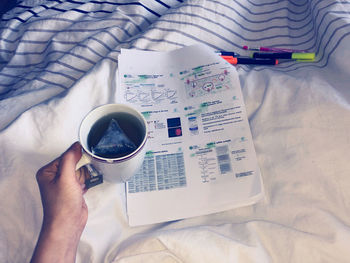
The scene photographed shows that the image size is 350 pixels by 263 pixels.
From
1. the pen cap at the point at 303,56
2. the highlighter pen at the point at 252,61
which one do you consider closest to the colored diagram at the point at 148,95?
the highlighter pen at the point at 252,61

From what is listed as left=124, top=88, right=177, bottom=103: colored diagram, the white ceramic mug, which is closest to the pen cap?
left=124, top=88, right=177, bottom=103: colored diagram

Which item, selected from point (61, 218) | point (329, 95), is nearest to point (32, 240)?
point (61, 218)

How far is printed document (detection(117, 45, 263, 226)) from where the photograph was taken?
548 mm

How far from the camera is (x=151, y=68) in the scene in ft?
2.17

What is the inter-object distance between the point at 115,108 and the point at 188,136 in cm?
19

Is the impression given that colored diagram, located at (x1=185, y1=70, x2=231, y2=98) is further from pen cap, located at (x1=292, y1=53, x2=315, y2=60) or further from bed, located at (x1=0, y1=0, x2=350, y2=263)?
pen cap, located at (x1=292, y1=53, x2=315, y2=60)

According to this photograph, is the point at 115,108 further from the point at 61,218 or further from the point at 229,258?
the point at 229,258

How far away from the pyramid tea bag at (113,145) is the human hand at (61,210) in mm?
35

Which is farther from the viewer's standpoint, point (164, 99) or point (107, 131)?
point (164, 99)

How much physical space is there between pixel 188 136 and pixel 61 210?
269mm

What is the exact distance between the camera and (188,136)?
1.98 feet

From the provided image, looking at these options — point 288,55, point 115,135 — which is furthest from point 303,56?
point 115,135

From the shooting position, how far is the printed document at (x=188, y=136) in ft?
1.80

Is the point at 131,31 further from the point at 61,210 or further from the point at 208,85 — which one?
the point at 61,210
